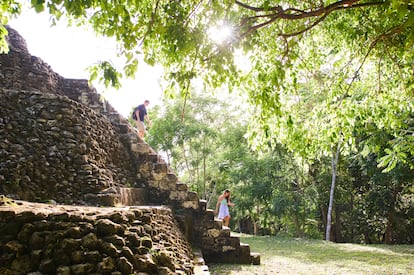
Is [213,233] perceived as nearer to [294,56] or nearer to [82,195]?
[82,195]

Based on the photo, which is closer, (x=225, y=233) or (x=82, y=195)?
(x=82, y=195)

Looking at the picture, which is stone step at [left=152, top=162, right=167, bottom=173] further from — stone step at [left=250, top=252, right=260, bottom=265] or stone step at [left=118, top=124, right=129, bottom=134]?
stone step at [left=250, top=252, right=260, bottom=265]

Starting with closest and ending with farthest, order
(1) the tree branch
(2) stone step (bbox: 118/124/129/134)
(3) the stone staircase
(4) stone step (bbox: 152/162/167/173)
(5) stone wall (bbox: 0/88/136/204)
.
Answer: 1. (1) the tree branch
2. (5) stone wall (bbox: 0/88/136/204)
3. (3) the stone staircase
4. (4) stone step (bbox: 152/162/167/173)
5. (2) stone step (bbox: 118/124/129/134)

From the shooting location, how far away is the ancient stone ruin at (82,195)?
11.0 ft

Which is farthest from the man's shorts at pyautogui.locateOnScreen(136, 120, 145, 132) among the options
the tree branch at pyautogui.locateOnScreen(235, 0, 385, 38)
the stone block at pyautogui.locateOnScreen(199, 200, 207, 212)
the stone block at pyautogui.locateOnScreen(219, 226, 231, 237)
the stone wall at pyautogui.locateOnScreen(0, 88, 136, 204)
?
the tree branch at pyautogui.locateOnScreen(235, 0, 385, 38)

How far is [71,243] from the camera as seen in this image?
3.38m

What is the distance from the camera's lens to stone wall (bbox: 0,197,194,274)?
10.5 feet

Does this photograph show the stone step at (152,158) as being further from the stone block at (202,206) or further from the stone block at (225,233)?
the stone block at (225,233)

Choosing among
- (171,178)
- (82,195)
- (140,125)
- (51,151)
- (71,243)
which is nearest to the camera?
(71,243)

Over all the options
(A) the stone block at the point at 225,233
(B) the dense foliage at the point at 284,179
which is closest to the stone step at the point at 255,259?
(A) the stone block at the point at 225,233

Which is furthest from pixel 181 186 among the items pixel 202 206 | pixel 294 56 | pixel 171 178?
pixel 294 56

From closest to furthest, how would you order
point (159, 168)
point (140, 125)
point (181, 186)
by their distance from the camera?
1. point (181, 186)
2. point (159, 168)
3. point (140, 125)

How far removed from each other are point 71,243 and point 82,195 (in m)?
2.98

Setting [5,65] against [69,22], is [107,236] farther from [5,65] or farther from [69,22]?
[5,65]
